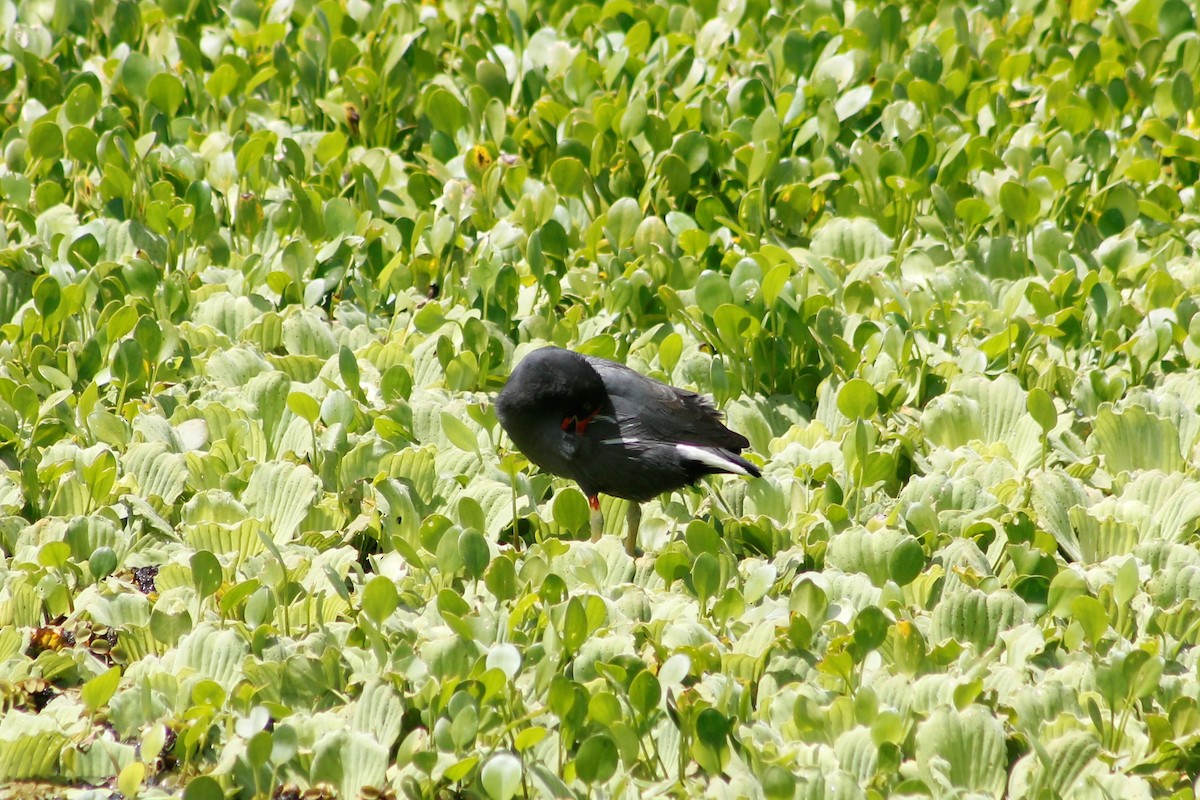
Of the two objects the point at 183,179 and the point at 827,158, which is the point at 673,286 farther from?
the point at 183,179

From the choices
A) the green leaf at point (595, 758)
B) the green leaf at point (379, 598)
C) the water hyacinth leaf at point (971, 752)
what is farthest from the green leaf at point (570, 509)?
the water hyacinth leaf at point (971, 752)

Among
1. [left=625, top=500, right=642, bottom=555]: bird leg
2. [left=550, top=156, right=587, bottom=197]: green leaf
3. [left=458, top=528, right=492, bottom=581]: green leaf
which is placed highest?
[left=550, top=156, right=587, bottom=197]: green leaf

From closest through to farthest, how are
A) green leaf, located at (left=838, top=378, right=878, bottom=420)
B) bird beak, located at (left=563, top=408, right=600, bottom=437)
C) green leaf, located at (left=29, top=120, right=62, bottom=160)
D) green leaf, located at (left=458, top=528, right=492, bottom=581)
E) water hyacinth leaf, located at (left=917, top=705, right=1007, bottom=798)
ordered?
1. water hyacinth leaf, located at (left=917, top=705, right=1007, bottom=798)
2. green leaf, located at (left=458, top=528, right=492, bottom=581)
3. bird beak, located at (left=563, top=408, right=600, bottom=437)
4. green leaf, located at (left=838, top=378, right=878, bottom=420)
5. green leaf, located at (left=29, top=120, right=62, bottom=160)

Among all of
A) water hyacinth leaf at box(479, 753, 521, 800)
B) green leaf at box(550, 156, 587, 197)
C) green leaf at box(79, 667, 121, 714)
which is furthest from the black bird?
green leaf at box(550, 156, 587, 197)

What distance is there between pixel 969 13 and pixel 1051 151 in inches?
65.8

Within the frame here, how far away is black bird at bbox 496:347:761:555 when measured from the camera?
391cm

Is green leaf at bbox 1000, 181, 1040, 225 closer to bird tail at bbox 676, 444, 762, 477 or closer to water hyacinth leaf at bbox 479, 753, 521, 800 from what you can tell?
bird tail at bbox 676, 444, 762, 477

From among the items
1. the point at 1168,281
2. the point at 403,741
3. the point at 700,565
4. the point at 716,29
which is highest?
the point at 716,29

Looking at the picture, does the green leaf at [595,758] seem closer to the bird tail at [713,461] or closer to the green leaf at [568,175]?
the bird tail at [713,461]

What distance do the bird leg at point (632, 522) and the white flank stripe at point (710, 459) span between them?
27 centimetres

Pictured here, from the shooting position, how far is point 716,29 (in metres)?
6.78

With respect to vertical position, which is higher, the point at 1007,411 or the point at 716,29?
the point at 716,29

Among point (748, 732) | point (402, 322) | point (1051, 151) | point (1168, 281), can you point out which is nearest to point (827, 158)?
point (1051, 151)

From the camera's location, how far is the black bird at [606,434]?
3.91 meters
